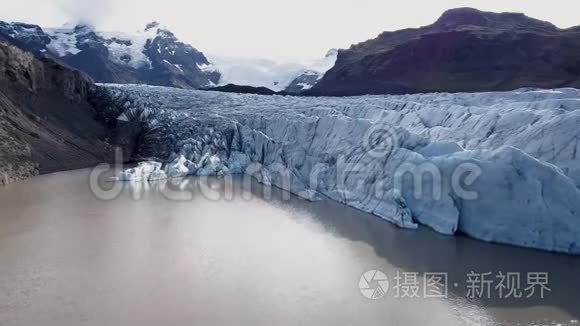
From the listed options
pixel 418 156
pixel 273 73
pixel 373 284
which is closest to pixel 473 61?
pixel 273 73

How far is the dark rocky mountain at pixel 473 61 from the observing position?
3069 centimetres

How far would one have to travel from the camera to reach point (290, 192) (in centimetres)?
1144

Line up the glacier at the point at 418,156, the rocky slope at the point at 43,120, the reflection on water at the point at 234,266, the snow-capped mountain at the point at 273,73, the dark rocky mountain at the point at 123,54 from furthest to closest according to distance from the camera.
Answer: the snow-capped mountain at the point at 273,73 → the dark rocky mountain at the point at 123,54 → the rocky slope at the point at 43,120 → the glacier at the point at 418,156 → the reflection on water at the point at 234,266

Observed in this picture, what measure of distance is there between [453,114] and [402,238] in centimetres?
473

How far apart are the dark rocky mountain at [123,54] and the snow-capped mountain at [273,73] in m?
2.39

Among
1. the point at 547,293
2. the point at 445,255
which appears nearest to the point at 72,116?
the point at 445,255

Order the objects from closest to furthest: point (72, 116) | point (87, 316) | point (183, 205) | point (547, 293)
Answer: point (87, 316), point (547, 293), point (183, 205), point (72, 116)

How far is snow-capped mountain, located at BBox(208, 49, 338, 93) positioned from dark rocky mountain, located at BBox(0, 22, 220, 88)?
2.39 metres

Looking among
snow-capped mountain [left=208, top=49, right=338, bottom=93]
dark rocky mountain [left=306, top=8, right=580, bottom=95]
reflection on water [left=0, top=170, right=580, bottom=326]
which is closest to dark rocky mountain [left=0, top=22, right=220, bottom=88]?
snow-capped mountain [left=208, top=49, right=338, bottom=93]

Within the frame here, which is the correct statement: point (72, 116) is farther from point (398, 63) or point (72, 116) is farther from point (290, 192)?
point (398, 63)

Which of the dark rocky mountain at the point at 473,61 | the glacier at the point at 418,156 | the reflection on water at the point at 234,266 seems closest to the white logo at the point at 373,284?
the reflection on water at the point at 234,266

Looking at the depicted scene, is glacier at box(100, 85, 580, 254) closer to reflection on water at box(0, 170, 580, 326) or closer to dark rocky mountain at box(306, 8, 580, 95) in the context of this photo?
reflection on water at box(0, 170, 580, 326)

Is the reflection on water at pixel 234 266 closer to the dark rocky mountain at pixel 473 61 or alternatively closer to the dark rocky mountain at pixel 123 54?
the dark rocky mountain at pixel 473 61

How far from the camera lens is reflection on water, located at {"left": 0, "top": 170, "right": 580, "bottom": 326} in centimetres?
532
